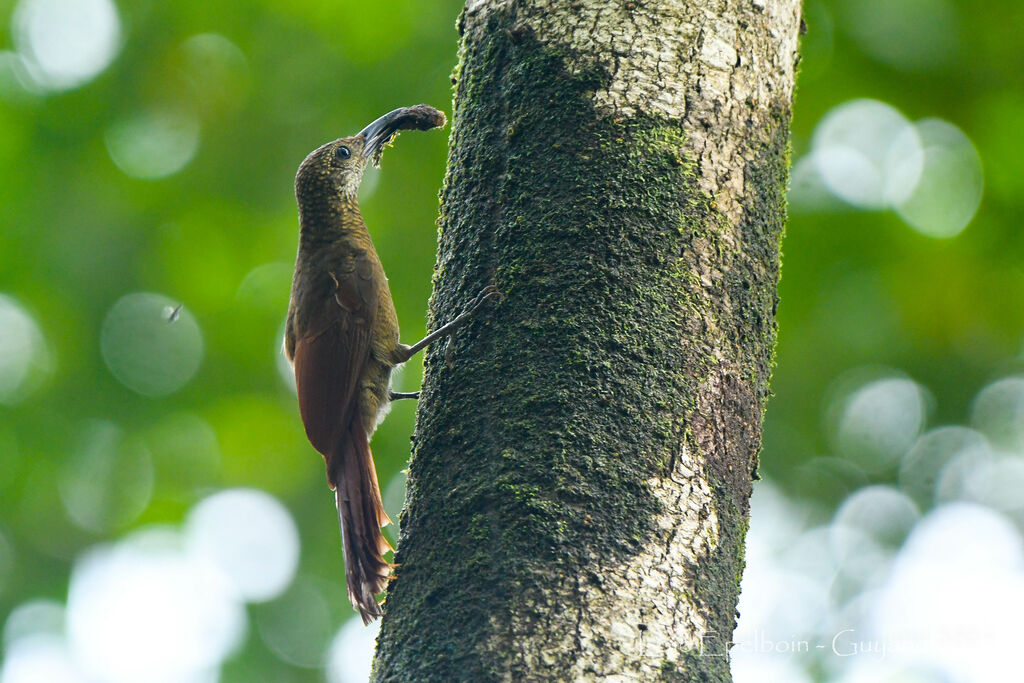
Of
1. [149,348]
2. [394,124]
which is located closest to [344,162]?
[394,124]

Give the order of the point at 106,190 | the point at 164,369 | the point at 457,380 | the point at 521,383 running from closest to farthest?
Answer: the point at 521,383 < the point at 457,380 < the point at 106,190 < the point at 164,369

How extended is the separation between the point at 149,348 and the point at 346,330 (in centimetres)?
529

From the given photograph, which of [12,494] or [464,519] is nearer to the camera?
[464,519]

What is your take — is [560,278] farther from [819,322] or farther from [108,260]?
[108,260]

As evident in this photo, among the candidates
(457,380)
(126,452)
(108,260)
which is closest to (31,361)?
(126,452)

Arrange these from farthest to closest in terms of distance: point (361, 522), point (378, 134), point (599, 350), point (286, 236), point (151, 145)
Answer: point (151, 145)
point (286, 236)
point (378, 134)
point (361, 522)
point (599, 350)

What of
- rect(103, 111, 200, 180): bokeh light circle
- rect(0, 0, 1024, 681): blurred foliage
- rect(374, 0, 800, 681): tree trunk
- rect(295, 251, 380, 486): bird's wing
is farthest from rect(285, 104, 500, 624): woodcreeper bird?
rect(103, 111, 200, 180): bokeh light circle

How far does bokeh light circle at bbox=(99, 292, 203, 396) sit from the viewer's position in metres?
8.12

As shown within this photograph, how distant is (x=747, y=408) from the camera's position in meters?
1.93

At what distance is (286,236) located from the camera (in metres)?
7.40

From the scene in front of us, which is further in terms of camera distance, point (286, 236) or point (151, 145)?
point (151, 145)

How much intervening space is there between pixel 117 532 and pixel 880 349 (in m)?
6.95

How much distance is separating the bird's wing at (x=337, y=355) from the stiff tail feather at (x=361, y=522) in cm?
7

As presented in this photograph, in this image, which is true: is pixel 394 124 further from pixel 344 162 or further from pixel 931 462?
pixel 931 462
